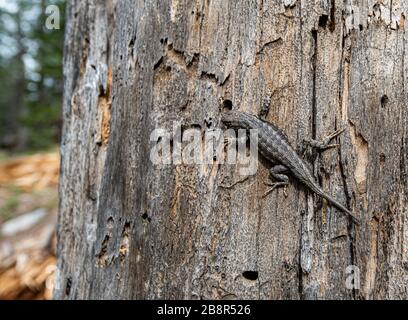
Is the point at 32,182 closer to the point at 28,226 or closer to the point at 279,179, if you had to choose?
the point at 28,226

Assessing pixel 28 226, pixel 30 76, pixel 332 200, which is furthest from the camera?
pixel 30 76

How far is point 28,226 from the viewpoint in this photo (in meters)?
5.98

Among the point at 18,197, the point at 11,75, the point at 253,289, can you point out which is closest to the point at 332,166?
the point at 253,289

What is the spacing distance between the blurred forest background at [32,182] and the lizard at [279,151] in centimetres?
325

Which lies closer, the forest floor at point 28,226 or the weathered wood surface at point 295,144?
the weathered wood surface at point 295,144

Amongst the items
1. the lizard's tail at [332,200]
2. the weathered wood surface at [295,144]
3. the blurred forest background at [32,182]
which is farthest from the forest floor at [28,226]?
the lizard's tail at [332,200]

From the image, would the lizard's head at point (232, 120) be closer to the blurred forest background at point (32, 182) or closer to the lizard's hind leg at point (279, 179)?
the lizard's hind leg at point (279, 179)

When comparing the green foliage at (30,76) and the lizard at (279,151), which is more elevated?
the green foliage at (30,76)

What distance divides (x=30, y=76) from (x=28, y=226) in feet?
36.5

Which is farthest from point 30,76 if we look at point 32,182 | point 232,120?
point 232,120

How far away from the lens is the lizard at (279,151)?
201 cm

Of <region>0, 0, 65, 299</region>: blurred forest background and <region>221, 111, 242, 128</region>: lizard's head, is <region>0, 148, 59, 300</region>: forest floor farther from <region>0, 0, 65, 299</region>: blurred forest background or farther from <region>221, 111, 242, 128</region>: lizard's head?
<region>221, 111, 242, 128</region>: lizard's head

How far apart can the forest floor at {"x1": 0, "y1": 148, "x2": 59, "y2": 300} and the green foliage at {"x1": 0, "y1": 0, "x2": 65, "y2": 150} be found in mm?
3424

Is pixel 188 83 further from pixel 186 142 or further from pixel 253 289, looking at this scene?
pixel 253 289
